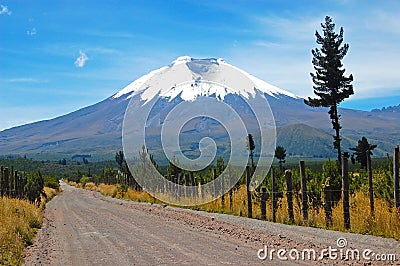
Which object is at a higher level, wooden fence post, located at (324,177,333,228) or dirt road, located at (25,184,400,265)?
wooden fence post, located at (324,177,333,228)

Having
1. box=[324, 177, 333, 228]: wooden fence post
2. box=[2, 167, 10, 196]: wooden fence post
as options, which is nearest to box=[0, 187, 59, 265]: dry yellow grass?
box=[2, 167, 10, 196]: wooden fence post

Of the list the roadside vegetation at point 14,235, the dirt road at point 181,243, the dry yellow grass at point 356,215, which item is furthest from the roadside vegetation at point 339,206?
the roadside vegetation at point 14,235

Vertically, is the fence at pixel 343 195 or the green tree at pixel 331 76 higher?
the green tree at pixel 331 76

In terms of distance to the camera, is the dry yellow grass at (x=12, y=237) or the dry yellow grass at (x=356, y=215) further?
the dry yellow grass at (x=356, y=215)

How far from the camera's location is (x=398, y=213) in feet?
35.1

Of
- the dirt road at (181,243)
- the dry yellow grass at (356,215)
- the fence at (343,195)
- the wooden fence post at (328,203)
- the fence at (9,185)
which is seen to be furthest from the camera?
the fence at (9,185)

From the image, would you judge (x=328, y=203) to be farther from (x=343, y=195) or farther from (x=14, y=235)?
(x=14, y=235)

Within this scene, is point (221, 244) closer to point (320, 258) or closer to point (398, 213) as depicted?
point (320, 258)

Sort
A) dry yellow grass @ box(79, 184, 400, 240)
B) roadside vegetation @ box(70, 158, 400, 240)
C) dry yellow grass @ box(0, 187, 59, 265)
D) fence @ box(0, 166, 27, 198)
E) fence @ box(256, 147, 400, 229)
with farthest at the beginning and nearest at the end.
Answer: fence @ box(0, 166, 27, 198) → fence @ box(256, 147, 400, 229) → roadside vegetation @ box(70, 158, 400, 240) → dry yellow grass @ box(79, 184, 400, 240) → dry yellow grass @ box(0, 187, 59, 265)

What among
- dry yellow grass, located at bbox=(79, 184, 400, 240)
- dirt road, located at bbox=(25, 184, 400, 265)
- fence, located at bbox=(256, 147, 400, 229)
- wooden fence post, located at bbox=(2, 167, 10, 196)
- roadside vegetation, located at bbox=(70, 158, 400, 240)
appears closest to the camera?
dirt road, located at bbox=(25, 184, 400, 265)

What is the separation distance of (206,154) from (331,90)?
15.1m

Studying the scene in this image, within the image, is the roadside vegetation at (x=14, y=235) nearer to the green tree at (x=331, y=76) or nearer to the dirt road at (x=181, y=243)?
the dirt road at (x=181, y=243)

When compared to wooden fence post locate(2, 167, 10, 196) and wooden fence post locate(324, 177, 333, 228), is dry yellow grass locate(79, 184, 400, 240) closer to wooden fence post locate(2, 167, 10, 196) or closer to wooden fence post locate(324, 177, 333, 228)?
wooden fence post locate(324, 177, 333, 228)

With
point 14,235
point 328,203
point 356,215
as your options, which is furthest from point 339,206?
point 14,235
